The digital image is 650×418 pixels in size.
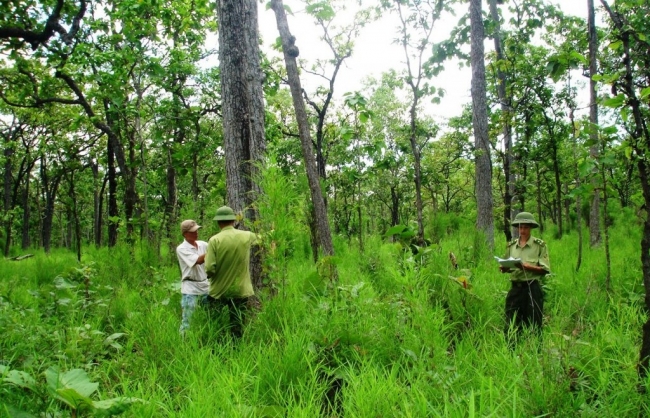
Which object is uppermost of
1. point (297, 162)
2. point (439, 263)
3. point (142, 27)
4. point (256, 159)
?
point (142, 27)

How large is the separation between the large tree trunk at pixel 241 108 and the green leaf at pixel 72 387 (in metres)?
→ 2.94

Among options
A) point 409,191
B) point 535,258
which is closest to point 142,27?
point 535,258

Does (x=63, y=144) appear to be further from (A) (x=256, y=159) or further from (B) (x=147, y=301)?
(A) (x=256, y=159)

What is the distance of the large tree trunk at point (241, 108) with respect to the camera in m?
5.27

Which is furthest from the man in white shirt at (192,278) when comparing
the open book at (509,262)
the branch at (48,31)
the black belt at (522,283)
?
the branch at (48,31)

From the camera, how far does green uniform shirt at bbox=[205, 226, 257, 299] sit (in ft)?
14.9

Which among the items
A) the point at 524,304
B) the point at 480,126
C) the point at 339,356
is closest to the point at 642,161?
the point at 524,304

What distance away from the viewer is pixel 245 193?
522 cm

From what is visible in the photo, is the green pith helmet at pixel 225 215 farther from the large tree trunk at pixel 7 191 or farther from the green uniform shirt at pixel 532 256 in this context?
the large tree trunk at pixel 7 191

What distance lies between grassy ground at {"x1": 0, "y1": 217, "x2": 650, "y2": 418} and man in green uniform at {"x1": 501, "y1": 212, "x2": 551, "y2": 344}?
0.20 metres

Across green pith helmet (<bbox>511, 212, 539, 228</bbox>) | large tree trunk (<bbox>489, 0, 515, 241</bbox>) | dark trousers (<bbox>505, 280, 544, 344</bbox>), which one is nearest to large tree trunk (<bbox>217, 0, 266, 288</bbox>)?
dark trousers (<bbox>505, 280, 544, 344</bbox>)

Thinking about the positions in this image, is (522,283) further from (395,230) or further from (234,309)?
(234,309)

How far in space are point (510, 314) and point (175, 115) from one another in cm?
842

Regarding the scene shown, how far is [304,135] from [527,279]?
3.70 metres
